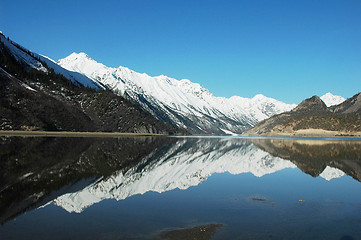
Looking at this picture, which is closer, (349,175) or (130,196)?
(130,196)

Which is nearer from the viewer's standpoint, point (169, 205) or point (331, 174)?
point (169, 205)

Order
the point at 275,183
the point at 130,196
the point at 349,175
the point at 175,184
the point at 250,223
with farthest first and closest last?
the point at 349,175 < the point at 275,183 < the point at 175,184 < the point at 130,196 < the point at 250,223

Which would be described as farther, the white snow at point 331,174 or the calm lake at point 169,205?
the white snow at point 331,174

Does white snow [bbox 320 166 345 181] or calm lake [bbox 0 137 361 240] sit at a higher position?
calm lake [bbox 0 137 361 240]

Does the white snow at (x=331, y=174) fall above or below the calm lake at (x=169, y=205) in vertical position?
below

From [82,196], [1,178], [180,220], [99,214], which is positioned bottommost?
[180,220]

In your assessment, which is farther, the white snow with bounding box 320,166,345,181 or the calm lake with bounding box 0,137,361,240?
the white snow with bounding box 320,166,345,181

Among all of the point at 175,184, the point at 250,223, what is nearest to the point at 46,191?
the point at 175,184

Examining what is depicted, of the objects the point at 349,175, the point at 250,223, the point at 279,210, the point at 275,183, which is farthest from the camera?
the point at 349,175

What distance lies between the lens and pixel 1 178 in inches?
1248

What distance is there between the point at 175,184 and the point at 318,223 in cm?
1684

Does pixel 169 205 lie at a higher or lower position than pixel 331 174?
higher

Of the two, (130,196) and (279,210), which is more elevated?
(130,196)

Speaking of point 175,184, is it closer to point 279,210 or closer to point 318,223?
point 279,210
